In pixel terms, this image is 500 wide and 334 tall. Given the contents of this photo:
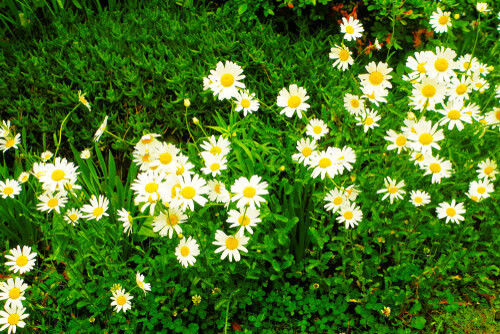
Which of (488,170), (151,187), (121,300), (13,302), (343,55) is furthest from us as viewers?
(488,170)

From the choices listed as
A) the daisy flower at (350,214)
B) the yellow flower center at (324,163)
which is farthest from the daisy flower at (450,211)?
the yellow flower center at (324,163)

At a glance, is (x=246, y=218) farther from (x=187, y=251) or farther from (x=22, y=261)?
(x=22, y=261)

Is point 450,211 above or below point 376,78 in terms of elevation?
below

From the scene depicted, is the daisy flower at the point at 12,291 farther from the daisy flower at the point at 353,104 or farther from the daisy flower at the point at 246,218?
the daisy flower at the point at 353,104

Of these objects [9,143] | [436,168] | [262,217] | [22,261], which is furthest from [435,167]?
[9,143]

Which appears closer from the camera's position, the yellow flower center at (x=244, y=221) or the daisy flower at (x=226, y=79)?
the yellow flower center at (x=244, y=221)

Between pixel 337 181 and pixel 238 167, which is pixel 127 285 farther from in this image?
pixel 337 181

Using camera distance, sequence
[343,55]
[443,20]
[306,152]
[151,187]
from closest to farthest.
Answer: [151,187] → [306,152] → [343,55] → [443,20]

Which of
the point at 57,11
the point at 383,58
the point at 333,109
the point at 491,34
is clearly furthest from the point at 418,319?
the point at 57,11
